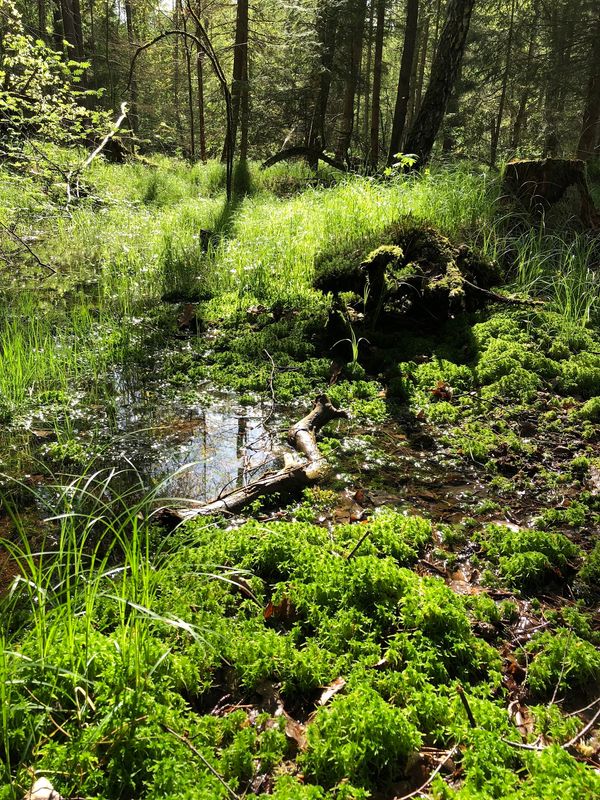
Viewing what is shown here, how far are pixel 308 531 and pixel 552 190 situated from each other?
7203 millimetres

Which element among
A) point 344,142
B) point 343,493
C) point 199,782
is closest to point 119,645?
point 199,782

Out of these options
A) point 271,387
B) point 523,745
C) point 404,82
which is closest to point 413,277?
point 271,387

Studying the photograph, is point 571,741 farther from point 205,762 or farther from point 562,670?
point 205,762

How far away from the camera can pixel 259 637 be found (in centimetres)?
240

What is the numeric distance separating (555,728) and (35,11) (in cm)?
3923

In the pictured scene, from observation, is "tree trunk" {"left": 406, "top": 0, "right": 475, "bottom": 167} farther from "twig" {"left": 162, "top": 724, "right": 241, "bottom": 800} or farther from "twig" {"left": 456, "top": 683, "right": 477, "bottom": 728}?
"twig" {"left": 162, "top": 724, "right": 241, "bottom": 800}

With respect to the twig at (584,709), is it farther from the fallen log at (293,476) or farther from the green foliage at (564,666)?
the fallen log at (293,476)

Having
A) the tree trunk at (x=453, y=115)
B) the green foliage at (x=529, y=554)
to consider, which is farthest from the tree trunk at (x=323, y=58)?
the green foliage at (x=529, y=554)

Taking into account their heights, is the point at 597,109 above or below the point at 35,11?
below

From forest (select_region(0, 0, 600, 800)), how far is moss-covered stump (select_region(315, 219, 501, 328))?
0.12ft

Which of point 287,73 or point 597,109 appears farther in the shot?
point 287,73

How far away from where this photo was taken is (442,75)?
991 centimetres

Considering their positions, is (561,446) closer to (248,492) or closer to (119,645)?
(248,492)

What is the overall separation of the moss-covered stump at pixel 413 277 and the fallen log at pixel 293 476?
2011mm
